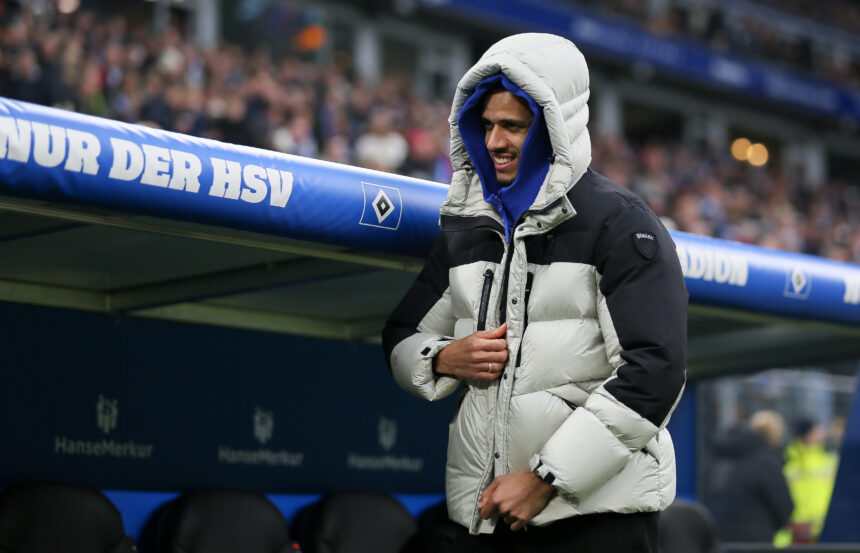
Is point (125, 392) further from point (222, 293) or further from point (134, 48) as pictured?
point (134, 48)

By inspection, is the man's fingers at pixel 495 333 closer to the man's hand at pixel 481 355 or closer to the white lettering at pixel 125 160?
the man's hand at pixel 481 355

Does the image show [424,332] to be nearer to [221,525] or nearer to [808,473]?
[221,525]

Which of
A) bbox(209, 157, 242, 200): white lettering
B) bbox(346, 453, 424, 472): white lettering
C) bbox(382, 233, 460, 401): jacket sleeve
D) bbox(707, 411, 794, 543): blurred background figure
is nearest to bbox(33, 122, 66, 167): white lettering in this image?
bbox(209, 157, 242, 200): white lettering

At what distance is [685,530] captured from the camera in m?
5.04

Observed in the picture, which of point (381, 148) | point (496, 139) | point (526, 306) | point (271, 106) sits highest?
point (271, 106)

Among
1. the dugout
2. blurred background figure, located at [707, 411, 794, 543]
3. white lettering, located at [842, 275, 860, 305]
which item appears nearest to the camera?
the dugout

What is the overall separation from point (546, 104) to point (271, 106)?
368 inches

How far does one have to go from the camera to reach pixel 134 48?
36.1 ft

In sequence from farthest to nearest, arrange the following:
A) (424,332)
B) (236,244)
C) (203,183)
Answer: (236,244) → (424,332) → (203,183)

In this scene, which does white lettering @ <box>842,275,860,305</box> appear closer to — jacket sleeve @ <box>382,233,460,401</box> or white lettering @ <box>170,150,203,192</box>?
jacket sleeve @ <box>382,233,460,401</box>

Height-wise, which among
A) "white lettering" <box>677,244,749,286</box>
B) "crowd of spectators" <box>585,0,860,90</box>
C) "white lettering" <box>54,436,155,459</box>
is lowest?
"white lettering" <box>54,436,155,459</box>

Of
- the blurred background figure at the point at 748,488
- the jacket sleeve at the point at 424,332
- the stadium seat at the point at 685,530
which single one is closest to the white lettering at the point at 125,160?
the jacket sleeve at the point at 424,332

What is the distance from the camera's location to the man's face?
2723 millimetres

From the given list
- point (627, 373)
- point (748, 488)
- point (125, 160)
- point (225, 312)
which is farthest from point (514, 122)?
point (748, 488)
